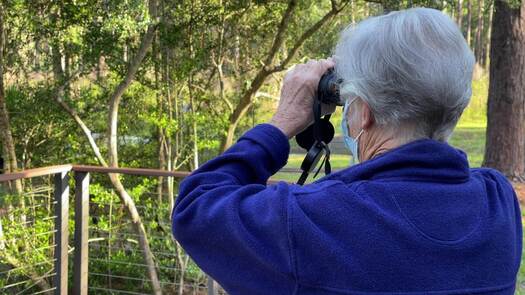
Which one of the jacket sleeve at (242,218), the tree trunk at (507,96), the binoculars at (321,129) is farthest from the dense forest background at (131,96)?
the jacket sleeve at (242,218)

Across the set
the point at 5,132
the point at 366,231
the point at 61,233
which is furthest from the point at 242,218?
the point at 5,132

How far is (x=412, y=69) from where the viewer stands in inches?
40.3

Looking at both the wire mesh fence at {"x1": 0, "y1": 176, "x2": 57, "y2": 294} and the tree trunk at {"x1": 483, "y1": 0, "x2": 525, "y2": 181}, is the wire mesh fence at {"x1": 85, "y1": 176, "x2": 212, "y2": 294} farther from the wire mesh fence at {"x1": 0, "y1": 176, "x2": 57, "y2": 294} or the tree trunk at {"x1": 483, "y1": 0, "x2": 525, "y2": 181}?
the tree trunk at {"x1": 483, "y1": 0, "x2": 525, "y2": 181}

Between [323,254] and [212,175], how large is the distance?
281mm

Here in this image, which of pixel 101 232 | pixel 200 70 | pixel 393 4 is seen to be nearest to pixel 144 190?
pixel 101 232

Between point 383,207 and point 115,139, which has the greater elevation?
point 383,207

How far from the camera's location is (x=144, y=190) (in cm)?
568

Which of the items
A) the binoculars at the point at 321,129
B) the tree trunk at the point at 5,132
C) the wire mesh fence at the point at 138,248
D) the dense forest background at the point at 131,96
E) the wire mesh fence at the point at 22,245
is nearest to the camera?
the binoculars at the point at 321,129

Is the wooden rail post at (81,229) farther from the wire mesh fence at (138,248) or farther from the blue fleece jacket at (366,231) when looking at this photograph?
the blue fleece jacket at (366,231)

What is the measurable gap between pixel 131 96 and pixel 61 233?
8.56 ft

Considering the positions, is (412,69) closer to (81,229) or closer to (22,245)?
(81,229)

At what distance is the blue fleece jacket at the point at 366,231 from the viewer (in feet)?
3.23

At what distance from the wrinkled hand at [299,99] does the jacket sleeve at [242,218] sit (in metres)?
0.04

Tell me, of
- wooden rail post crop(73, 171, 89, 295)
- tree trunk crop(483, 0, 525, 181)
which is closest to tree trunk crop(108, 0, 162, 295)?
wooden rail post crop(73, 171, 89, 295)
